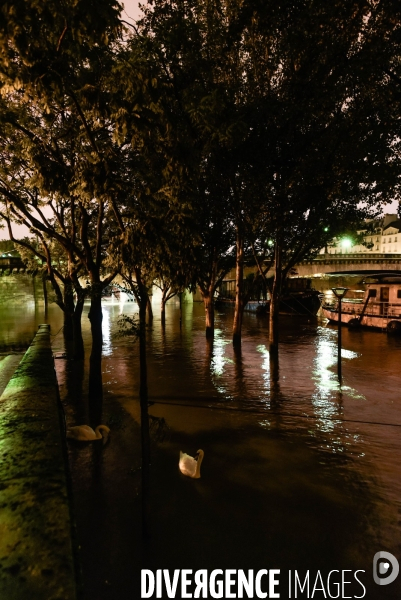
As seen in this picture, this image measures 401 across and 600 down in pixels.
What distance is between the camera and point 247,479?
257 inches

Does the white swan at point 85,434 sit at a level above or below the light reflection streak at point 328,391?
above

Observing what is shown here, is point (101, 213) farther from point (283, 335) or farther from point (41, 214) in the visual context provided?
point (283, 335)

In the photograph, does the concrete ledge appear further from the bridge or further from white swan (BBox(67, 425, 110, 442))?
the bridge

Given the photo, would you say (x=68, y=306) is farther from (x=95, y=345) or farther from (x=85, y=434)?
(x=85, y=434)

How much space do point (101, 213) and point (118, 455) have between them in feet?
20.2

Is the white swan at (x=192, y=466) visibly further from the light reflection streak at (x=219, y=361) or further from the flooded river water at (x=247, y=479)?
the light reflection streak at (x=219, y=361)

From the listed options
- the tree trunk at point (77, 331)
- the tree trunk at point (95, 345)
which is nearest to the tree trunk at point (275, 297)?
the tree trunk at point (77, 331)

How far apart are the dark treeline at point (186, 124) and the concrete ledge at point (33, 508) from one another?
2229 mm

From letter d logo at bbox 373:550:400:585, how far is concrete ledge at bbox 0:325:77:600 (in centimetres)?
373

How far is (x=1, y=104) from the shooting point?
9.09 metres

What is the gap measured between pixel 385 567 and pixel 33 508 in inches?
164

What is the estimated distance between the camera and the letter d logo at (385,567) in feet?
14.5

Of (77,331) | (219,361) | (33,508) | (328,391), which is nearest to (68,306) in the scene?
(77,331)

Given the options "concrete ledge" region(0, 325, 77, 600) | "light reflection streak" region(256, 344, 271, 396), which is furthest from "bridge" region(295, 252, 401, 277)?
"concrete ledge" region(0, 325, 77, 600)
